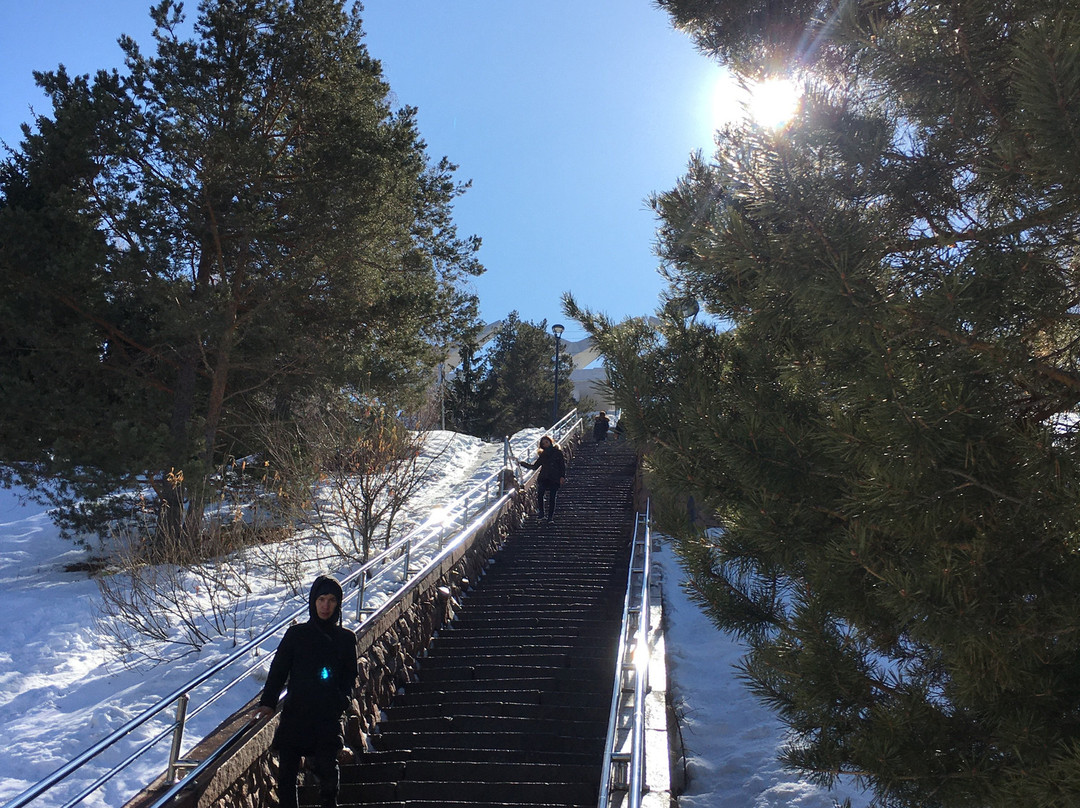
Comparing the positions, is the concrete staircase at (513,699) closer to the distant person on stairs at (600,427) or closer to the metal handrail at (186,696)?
the metal handrail at (186,696)

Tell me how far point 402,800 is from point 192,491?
879 centimetres

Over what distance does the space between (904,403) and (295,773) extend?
4189mm

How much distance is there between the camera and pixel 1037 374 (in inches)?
117

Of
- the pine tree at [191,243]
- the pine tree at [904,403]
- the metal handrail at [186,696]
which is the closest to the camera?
the pine tree at [904,403]

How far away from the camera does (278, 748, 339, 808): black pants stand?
15.8 feet

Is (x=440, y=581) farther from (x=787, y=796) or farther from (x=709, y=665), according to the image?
(x=787, y=796)

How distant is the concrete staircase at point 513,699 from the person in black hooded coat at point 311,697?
66cm

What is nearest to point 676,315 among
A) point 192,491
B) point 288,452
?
point 288,452

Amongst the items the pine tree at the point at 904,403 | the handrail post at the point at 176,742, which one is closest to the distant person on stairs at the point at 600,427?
the pine tree at the point at 904,403

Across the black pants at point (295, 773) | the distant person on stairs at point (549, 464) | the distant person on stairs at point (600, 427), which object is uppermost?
the distant person on stairs at point (600, 427)

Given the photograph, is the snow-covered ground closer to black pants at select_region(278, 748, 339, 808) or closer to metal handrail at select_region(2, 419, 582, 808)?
metal handrail at select_region(2, 419, 582, 808)

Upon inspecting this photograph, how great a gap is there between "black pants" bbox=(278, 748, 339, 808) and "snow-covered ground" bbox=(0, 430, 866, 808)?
128cm

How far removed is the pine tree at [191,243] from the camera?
12.9 metres

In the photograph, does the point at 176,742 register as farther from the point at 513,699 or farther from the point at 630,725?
the point at 513,699
